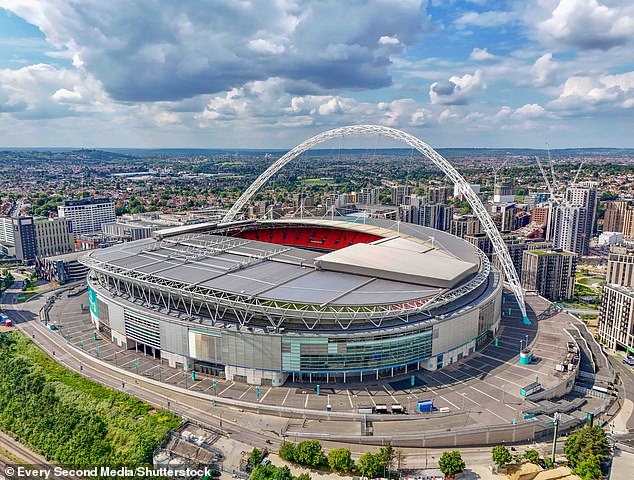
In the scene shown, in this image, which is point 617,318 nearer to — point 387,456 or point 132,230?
point 387,456

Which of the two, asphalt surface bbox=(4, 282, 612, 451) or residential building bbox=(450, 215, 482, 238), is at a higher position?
residential building bbox=(450, 215, 482, 238)

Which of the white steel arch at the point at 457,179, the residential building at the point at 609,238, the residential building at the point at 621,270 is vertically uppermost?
the white steel arch at the point at 457,179

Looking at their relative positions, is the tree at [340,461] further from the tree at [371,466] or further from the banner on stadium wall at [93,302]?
the banner on stadium wall at [93,302]

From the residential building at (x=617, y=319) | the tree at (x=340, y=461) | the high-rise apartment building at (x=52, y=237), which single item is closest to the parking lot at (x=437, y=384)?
the tree at (x=340, y=461)

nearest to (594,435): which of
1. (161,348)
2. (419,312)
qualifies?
(419,312)

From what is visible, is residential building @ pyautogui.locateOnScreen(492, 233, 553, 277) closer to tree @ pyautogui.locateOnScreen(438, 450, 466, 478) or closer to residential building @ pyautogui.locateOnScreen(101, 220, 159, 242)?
tree @ pyautogui.locateOnScreen(438, 450, 466, 478)

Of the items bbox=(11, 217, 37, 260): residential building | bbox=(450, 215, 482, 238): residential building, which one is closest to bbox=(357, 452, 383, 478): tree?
bbox=(450, 215, 482, 238): residential building

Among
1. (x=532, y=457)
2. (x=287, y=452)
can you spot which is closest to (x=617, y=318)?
(x=532, y=457)
